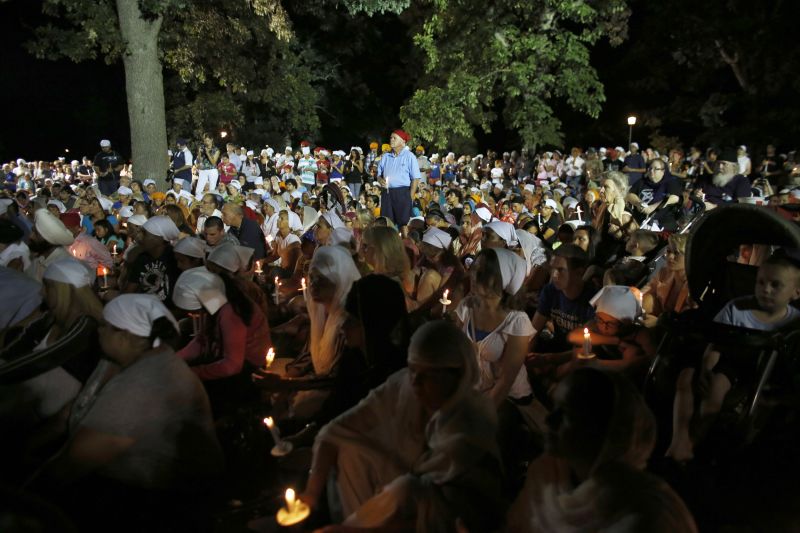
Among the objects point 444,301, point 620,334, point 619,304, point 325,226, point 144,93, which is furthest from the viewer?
point 144,93

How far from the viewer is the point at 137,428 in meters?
3.48

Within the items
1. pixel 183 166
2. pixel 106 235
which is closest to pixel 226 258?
pixel 106 235

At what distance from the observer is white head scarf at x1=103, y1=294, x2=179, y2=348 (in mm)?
3607

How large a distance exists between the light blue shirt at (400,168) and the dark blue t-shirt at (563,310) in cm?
721

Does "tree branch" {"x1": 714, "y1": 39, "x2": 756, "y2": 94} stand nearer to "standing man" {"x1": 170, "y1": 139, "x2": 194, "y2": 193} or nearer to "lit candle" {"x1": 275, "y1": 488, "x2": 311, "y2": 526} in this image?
"standing man" {"x1": 170, "y1": 139, "x2": 194, "y2": 193}

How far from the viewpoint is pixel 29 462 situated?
3971 millimetres

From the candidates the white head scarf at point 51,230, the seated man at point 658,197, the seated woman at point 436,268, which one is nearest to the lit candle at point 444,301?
the seated woman at point 436,268

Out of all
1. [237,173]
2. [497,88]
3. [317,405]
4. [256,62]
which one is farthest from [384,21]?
[317,405]

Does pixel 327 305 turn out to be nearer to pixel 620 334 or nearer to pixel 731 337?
pixel 620 334

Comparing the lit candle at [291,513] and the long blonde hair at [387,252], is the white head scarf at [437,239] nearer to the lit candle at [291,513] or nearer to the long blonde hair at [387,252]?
the long blonde hair at [387,252]

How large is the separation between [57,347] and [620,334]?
136 inches

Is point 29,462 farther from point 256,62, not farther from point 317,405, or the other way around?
point 256,62

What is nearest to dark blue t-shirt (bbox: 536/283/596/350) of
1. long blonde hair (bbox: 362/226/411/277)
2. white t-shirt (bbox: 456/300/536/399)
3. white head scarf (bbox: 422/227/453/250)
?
white t-shirt (bbox: 456/300/536/399)

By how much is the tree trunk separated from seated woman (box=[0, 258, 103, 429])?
47.4 feet
